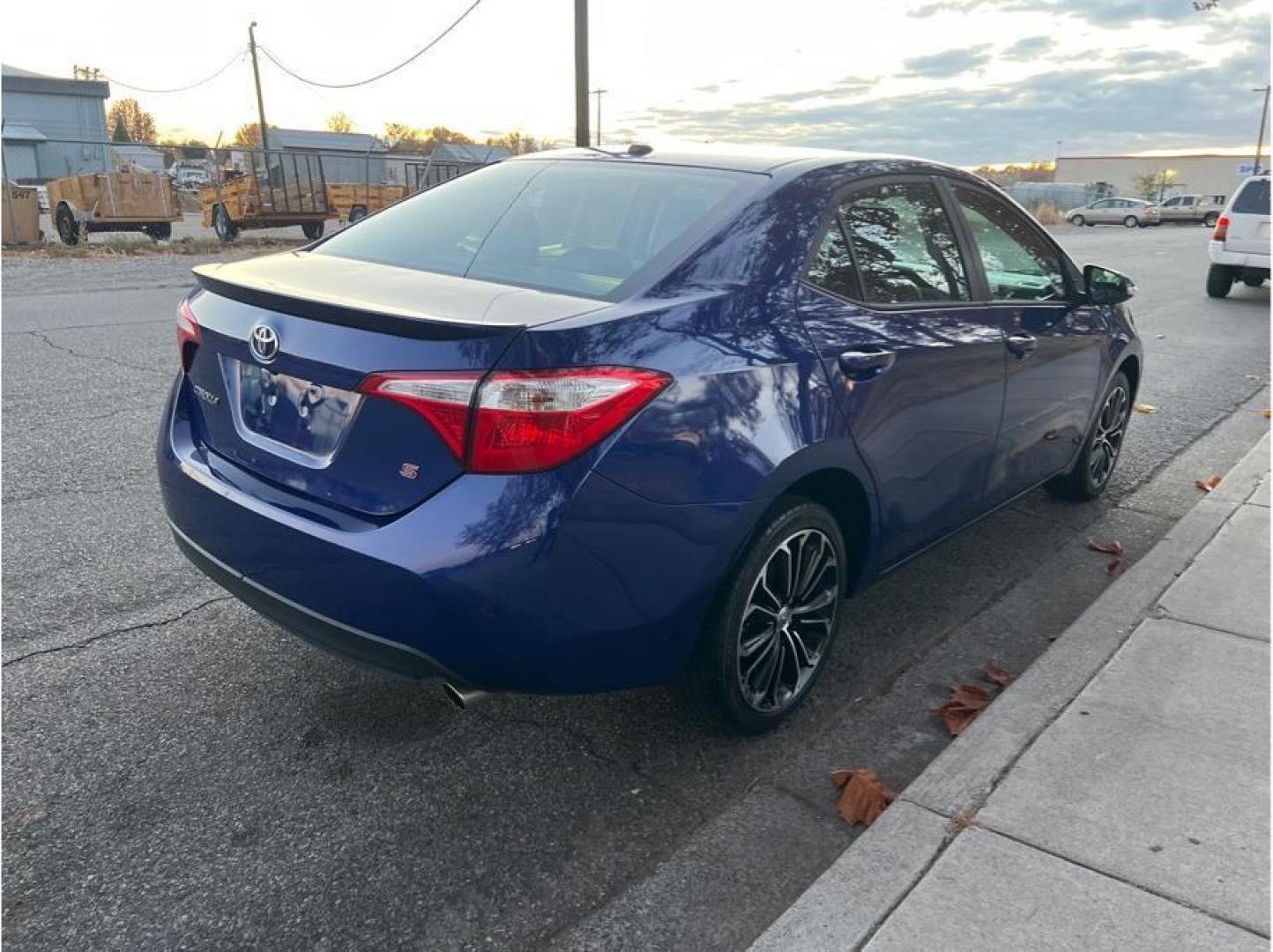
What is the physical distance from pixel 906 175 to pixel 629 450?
1.81m

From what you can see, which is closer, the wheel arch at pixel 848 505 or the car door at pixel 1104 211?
the wheel arch at pixel 848 505

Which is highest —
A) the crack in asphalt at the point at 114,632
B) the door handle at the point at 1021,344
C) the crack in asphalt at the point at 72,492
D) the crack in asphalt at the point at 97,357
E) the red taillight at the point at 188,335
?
the red taillight at the point at 188,335

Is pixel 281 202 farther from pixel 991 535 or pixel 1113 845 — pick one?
pixel 1113 845

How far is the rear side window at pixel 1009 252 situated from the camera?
3848 mm

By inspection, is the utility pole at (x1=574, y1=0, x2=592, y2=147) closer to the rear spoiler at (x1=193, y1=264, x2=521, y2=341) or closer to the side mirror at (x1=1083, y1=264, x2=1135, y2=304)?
the side mirror at (x1=1083, y1=264, x2=1135, y2=304)

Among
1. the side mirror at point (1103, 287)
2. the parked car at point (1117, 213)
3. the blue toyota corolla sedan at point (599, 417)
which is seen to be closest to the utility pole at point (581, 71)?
the side mirror at point (1103, 287)

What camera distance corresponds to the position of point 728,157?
3326 mm

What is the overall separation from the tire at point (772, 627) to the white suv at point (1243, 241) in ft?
45.7

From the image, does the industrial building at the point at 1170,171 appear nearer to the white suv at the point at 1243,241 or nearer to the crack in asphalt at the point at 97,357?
the white suv at the point at 1243,241

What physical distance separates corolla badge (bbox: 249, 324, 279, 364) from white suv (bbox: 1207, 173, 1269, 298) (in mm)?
15033

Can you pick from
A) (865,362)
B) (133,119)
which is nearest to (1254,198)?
(865,362)

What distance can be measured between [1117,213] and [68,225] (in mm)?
47655

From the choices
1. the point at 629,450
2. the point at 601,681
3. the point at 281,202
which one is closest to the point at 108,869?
the point at 601,681

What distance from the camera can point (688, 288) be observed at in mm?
2639
